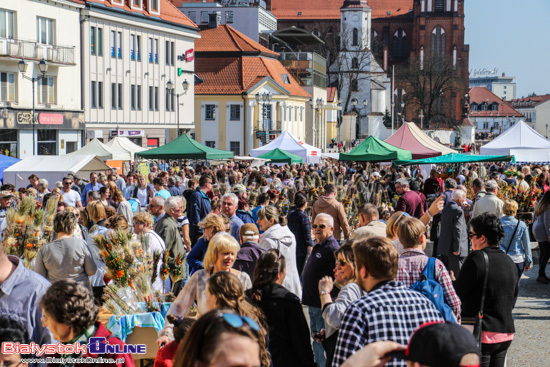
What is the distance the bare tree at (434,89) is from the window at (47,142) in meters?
75.2

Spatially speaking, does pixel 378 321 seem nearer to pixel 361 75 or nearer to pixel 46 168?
pixel 46 168

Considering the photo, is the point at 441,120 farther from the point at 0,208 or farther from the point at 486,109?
the point at 0,208

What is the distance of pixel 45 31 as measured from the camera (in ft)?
133

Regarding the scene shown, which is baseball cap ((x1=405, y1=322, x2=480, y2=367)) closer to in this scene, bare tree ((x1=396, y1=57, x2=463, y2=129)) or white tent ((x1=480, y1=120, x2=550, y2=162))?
white tent ((x1=480, y1=120, x2=550, y2=162))

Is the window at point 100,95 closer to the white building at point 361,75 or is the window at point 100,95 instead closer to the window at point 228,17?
the window at point 228,17

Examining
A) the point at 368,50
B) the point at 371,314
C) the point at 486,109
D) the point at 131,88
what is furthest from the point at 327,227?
the point at 486,109

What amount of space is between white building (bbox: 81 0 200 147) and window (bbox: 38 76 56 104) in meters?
3.39

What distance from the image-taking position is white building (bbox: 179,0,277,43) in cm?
8200

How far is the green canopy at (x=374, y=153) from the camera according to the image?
Result: 75.9 ft

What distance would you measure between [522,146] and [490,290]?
20.9 meters

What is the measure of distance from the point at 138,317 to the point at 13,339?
254cm

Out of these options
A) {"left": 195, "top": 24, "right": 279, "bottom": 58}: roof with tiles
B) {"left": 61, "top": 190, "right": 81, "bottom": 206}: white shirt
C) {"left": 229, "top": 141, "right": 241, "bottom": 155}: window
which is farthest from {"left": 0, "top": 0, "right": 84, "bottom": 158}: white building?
{"left": 195, "top": 24, "right": 279, "bottom": 58}: roof with tiles

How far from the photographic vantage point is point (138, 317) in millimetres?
6551

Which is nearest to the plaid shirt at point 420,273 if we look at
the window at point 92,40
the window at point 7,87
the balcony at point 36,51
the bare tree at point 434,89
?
the balcony at point 36,51
